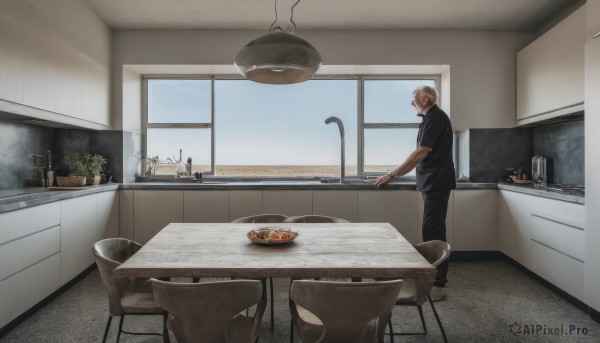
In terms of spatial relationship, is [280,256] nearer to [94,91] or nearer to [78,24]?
[94,91]

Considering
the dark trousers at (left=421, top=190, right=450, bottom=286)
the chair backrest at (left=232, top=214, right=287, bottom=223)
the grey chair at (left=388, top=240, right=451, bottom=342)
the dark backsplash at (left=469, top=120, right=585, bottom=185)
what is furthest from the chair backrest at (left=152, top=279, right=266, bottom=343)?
the dark backsplash at (left=469, top=120, right=585, bottom=185)

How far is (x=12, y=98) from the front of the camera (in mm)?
2471

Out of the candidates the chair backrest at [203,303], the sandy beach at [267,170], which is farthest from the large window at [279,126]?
the chair backrest at [203,303]

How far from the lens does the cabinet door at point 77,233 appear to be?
292 centimetres

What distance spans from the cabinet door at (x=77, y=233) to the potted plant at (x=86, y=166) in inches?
14.1

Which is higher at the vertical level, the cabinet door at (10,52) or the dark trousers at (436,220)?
the cabinet door at (10,52)

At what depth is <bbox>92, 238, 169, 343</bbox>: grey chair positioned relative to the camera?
176 cm

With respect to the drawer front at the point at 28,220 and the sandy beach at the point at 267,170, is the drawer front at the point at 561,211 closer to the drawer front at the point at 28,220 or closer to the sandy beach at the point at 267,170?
the sandy beach at the point at 267,170

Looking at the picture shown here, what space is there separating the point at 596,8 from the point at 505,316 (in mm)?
2291

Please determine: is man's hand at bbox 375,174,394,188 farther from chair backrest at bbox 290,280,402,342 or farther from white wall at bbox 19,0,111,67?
white wall at bbox 19,0,111,67

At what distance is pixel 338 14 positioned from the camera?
12.3 feet

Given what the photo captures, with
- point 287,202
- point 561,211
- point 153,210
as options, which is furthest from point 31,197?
point 561,211

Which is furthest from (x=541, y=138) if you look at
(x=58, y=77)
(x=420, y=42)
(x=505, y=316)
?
(x=58, y=77)

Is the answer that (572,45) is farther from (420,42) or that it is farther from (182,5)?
(182,5)
